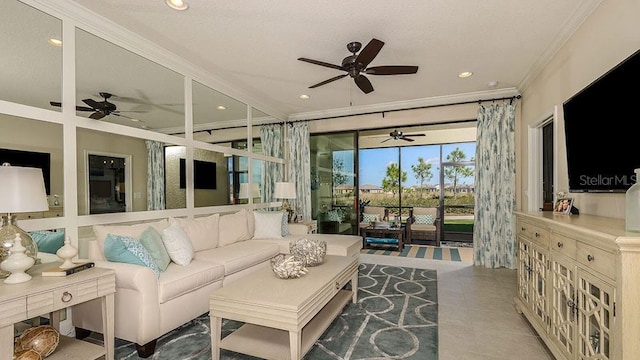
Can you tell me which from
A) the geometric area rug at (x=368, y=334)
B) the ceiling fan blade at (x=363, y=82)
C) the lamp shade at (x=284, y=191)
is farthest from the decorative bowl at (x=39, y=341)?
the lamp shade at (x=284, y=191)

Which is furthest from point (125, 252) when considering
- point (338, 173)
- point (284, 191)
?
point (338, 173)

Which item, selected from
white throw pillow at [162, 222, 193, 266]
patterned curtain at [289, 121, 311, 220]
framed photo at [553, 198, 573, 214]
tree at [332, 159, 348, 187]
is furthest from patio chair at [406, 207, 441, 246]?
white throw pillow at [162, 222, 193, 266]

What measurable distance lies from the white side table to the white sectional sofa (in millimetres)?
158

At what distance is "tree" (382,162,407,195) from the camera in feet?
26.8

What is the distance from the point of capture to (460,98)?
4.88 meters

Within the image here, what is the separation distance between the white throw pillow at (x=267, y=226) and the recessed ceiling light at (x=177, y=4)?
280 cm

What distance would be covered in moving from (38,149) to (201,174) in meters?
1.81

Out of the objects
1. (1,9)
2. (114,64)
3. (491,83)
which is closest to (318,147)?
(491,83)

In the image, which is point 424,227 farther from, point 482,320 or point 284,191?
point 482,320

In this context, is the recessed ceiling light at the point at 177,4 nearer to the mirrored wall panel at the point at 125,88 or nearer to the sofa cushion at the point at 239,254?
the mirrored wall panel at the point at 125,88

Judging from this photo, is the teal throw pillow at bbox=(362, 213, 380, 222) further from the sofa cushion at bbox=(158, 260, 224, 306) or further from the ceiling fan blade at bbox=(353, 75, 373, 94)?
the sofa cushion at bbox=(158, 260, 224, 306)

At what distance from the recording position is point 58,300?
5.81ft

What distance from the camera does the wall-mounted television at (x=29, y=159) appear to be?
213 cm

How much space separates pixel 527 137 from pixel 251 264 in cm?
421
